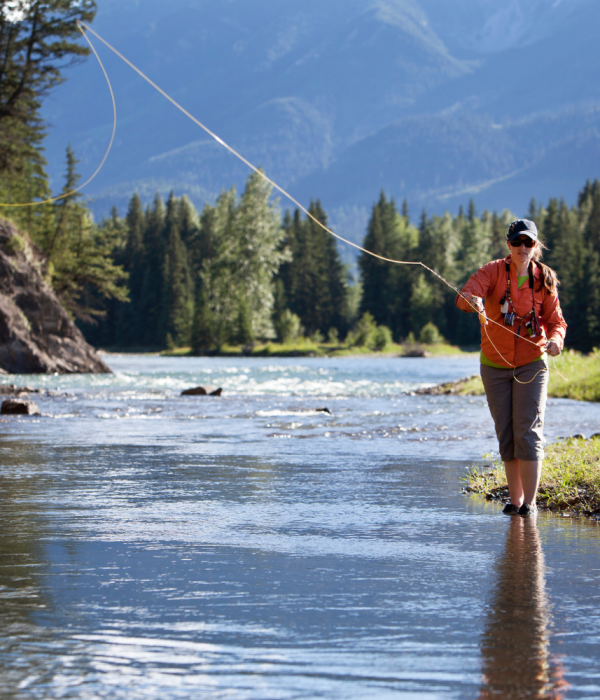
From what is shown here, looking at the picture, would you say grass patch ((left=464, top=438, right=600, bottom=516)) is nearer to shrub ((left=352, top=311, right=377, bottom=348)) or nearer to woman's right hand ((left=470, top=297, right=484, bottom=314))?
woman's right hand ((left=470, top=297, right=484, bottom=314))

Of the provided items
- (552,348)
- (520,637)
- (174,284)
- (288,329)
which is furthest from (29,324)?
(174,284)

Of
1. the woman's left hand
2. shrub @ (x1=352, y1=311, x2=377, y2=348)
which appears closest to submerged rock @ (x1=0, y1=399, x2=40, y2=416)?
the woman's left hand

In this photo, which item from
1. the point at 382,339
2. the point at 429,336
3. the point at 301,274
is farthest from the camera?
the point at 301,274

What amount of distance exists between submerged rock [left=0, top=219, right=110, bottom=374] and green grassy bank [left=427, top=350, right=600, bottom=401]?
50.5 ft

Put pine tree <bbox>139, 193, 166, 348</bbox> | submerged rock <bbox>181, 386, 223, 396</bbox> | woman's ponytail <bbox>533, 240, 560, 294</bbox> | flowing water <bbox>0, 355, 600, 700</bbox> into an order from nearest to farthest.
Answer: flowing water <bbox>0, 355, 600, 700</bbox>, woman's ponytail <bbox>533, 240, 560, 294</bbox>, submerged rock <bbox>181, 386, 223, 396</bbox>, pine tree <bbox>139, 193, 166, 348</bbox>

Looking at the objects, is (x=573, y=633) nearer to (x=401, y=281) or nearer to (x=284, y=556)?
(x=284, y=556)

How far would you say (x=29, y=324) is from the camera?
1362 inches

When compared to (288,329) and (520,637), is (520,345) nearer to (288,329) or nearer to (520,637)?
(520,637)

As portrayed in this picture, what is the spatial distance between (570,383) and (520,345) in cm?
1789

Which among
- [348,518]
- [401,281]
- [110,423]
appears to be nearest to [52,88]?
[110,423]

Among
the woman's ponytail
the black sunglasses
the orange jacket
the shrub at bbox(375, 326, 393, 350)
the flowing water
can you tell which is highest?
the shrub at bbox(375, 326, 393, 350)

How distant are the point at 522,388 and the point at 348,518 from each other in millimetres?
1564

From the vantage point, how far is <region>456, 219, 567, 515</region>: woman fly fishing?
6777 millimetres

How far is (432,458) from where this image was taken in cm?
1078
